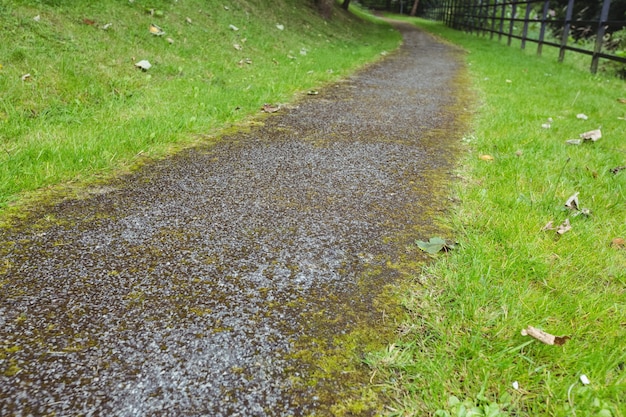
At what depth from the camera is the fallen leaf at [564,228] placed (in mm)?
2113

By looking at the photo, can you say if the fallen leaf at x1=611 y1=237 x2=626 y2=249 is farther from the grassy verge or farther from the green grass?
the green grass

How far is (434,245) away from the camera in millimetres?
1967

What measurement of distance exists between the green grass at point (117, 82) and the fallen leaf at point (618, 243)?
2.76m

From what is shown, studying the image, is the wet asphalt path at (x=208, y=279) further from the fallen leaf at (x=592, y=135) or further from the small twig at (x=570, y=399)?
the fallen leaf at (x=592, y=135)

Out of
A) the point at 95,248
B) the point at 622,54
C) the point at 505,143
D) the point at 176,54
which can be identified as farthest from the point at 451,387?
the point at 622,54

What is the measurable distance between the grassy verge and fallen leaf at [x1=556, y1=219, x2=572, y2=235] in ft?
0.13

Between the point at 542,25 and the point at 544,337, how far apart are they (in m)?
11.7

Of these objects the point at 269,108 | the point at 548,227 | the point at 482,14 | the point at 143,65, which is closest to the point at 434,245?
the point at 548,227

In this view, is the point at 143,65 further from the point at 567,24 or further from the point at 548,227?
the point at 567,24

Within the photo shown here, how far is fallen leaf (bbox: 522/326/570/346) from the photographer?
4.50ft

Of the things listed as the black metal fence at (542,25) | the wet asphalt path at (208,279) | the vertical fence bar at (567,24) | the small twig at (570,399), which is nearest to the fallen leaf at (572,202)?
the wet asphalt path at (208,279)

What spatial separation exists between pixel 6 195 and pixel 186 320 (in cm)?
145

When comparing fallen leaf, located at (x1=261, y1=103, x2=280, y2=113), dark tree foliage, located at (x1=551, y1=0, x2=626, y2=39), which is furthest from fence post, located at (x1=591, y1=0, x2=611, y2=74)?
fallen leaf, located at (x1=261, y1=103, x2=280, y2=113)

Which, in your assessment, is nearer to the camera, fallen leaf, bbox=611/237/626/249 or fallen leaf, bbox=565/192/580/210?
fallen leaf, bbox=611/237/626/249
